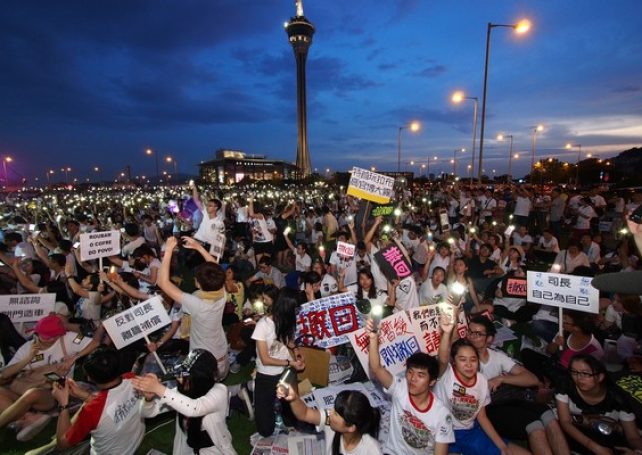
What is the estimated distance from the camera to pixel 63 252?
8258 millimetres

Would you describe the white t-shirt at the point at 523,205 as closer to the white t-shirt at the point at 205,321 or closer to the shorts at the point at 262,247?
the shorts at the point at 262,247

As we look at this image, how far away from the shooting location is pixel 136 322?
4.97 metres

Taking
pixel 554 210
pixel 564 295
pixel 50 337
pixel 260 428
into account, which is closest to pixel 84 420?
pixel 260 428

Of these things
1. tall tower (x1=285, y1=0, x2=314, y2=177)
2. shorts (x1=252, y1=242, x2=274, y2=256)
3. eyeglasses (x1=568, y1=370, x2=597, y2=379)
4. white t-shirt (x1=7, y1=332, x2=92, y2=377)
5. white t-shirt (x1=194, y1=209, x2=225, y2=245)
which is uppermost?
tall tower (x1=285, y1=0, x2=314, y2=177)

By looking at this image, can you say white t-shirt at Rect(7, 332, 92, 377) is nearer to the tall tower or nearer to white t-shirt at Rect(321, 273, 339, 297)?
white t-shirt at Rect(321, 273, 339, 297)

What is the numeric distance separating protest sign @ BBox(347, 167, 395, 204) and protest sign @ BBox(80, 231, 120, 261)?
4608 millimetres

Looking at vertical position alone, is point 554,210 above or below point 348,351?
above

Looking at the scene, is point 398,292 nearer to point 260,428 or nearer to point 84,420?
point 260,428

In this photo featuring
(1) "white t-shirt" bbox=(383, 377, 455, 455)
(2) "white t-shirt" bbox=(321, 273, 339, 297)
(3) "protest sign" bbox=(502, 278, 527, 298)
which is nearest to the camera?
(1) "white t-shirt" bbox=(383, 377, 455, 455)

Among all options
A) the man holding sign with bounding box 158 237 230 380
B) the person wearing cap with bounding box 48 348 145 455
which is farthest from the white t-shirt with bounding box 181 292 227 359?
the person wearing cap with bounding box 48 348 145 455

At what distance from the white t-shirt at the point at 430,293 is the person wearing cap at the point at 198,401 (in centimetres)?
471

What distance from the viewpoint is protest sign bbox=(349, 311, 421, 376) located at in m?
4.82

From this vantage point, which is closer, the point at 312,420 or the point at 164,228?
the point at 312,420

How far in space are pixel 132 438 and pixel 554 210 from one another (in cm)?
1647
